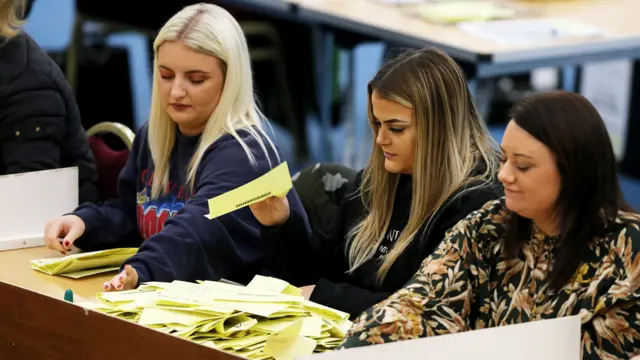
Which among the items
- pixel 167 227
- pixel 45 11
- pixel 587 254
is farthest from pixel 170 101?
pixel 45 11

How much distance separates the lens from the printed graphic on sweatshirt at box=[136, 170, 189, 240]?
3.02m

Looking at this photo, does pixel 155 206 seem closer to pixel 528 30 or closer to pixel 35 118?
pixel 35 118

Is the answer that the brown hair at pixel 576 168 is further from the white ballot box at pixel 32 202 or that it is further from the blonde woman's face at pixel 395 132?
the white ballot box at pixel 32 202

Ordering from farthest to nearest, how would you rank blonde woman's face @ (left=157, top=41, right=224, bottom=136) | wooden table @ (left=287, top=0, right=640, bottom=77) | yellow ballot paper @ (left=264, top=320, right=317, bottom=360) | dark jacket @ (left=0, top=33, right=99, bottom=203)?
wooden table @ (left=287, top=0, right=640, bottom=77)
dark jacket @ (left=0, top=33, right=99, bottom=203)
blonde woman's face @ (left=157, top=41, right=224, bottom=136)
yellow ballot paper @ (left=264, top=320, right=317, bottom=360)

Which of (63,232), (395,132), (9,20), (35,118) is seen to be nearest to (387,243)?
(395,132)

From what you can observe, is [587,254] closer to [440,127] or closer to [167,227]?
[440,127]

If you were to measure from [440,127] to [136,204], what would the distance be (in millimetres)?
1000

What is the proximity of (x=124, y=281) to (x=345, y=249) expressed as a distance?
514mm

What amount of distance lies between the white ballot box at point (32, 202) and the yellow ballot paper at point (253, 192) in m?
0.78

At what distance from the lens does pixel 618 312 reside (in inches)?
80.6

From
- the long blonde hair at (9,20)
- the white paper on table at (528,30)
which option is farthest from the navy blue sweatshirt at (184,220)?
the white paper on table at (528,30)

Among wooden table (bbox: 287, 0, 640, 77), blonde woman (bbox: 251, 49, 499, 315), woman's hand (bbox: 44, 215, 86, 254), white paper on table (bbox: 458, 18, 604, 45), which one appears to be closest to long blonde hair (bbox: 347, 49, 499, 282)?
blonde woman (bbox: 251, 49, 499, 315)

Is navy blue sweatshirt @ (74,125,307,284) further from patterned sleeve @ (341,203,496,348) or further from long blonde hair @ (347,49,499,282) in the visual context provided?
patterned sleeve @ (341,203,496,348)

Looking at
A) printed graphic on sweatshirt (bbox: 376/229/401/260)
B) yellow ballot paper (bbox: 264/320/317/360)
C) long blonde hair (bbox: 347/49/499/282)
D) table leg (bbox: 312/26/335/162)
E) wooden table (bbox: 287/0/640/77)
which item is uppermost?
long blonde hair (bbox: 347/49/499/282)
